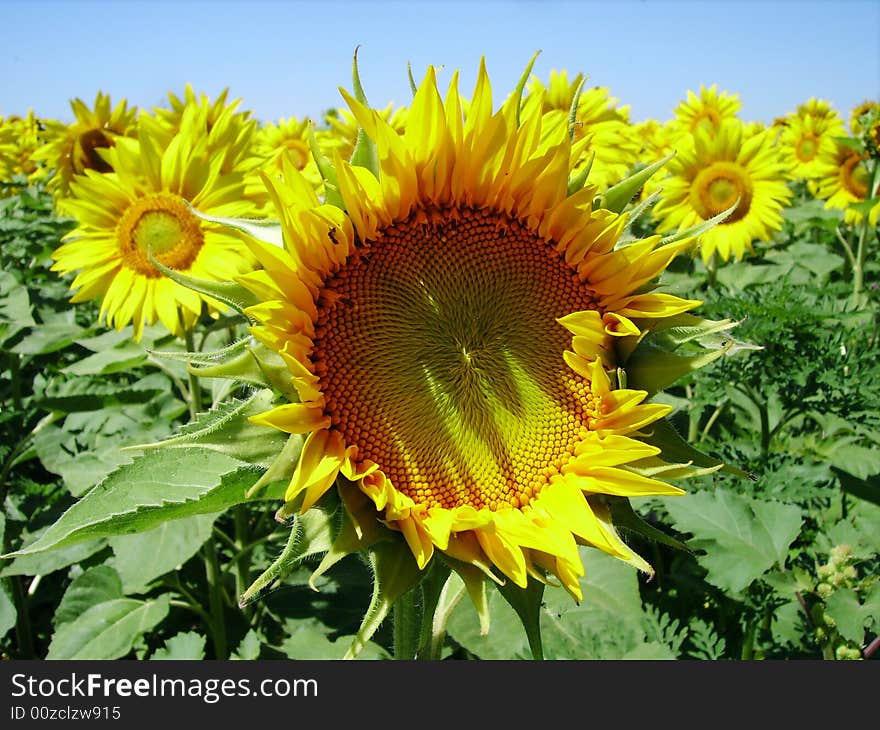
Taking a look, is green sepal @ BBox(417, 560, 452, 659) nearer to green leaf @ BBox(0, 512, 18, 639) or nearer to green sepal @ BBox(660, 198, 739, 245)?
green sepal @ BBox(660, 198, 739, 245)

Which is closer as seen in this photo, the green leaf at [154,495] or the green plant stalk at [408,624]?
the green leaf at [154,495]

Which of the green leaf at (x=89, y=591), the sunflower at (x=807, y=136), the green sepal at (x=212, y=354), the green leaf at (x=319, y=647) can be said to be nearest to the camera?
the green sepal at (x=212, y=354)

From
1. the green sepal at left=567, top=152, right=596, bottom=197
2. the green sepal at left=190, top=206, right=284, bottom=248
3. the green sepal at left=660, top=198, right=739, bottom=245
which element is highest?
the green sepal at left=567, top=152, right=596, bottom=197

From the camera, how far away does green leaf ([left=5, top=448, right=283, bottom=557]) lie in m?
1.68

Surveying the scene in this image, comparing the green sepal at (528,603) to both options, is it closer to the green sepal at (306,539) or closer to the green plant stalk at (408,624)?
the green plant stalk at (408,624)

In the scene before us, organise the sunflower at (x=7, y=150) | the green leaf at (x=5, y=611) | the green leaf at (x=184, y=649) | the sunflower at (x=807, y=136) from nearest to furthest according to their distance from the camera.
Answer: the green leaf at (x=184, y=649) → the green leaf at (x=5, y=611) → the sunflower at (x=7, y=150) → the sunflower at (x=807, y=136)

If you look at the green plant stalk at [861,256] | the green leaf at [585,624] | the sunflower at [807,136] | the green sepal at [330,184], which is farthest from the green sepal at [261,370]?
the sunflower at [807,136]

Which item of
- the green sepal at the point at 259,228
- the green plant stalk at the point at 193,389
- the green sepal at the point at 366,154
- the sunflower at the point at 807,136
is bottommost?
the green sepal at the point at 259,228

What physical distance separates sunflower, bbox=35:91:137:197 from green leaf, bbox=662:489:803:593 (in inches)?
161

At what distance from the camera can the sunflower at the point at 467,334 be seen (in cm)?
176

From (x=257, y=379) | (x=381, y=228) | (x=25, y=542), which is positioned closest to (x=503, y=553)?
(x=257, y=379)

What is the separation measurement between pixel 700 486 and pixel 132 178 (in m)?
2.77

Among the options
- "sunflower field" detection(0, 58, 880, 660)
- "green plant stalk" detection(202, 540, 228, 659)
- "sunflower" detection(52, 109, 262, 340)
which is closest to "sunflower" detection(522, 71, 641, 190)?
"sunflower field" detection(0, 58, 880, 660)

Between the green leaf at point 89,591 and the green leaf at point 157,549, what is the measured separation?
0.41 metres
